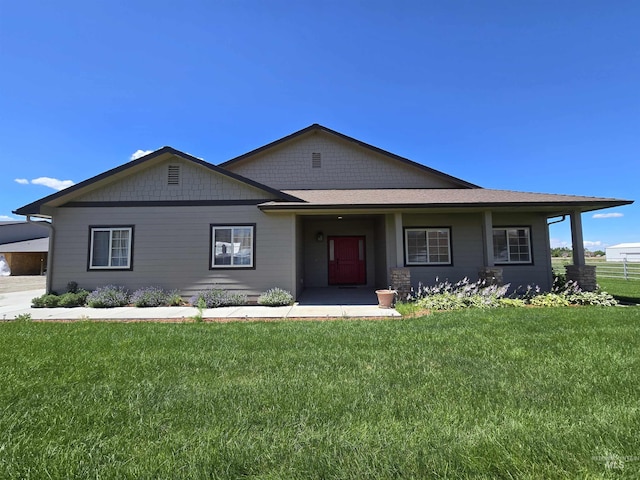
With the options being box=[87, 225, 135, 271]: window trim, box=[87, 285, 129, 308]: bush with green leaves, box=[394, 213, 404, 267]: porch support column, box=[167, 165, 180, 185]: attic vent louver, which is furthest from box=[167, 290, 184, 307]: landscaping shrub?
box=[394, 213, 404, 267]: porch support column

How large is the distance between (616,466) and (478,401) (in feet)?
3.41

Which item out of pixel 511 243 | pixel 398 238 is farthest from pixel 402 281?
pixel 511 243

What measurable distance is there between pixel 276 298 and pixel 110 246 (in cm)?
597

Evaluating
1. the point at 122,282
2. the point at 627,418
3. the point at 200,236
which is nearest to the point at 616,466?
the point at 627,418

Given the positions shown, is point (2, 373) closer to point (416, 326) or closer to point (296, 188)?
point (416, 326)

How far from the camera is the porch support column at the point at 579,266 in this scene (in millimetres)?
10023

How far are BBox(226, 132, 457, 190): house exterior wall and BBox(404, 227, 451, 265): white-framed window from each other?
285 cm

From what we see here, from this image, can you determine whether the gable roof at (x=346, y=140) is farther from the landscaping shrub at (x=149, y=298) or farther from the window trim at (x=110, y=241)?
the landscaping shrub at (x=149, y=298)

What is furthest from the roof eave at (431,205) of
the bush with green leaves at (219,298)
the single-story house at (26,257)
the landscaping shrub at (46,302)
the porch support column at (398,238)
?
the single-story house at (26,257)

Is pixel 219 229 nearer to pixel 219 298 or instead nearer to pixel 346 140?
pixel 219 298

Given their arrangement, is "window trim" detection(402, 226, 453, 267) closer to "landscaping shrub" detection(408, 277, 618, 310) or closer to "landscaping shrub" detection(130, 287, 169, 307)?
"landscaping shrub" detection(408, 277, 618, 310)

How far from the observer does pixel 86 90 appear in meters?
10.4

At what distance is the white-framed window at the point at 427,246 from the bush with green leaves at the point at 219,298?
599 centimetres

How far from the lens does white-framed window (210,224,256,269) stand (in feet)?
33.3
